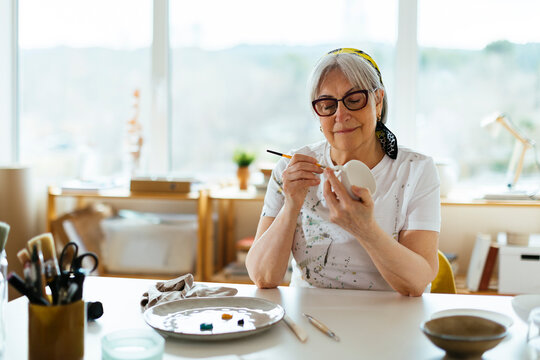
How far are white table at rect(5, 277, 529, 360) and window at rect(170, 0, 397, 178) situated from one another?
2079mm

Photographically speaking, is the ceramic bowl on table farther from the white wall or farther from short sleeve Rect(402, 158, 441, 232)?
the white wall

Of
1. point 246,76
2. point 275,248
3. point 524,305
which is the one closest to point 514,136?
point 246,76

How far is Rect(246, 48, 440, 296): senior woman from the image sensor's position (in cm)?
153

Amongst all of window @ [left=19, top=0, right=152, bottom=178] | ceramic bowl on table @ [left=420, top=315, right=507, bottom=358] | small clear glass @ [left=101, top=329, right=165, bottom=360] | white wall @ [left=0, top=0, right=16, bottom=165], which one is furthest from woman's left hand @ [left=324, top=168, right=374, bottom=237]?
white wall @ [left=0, top=0, right=16, bottom=165]

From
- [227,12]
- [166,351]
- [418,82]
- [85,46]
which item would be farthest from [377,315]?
[85,46]

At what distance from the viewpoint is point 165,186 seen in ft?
9.96

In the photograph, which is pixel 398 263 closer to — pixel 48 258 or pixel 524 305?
pixel 524 305

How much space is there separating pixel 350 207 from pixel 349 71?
1.45 feet

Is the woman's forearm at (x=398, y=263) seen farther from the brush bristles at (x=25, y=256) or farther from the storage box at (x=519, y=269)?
the storage box at (x=519, y=269)

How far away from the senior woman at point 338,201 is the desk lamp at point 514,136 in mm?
1463

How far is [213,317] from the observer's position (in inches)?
47.3

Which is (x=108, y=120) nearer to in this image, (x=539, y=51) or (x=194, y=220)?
(x=194, y=220)

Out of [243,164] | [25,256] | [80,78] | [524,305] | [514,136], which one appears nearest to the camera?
[25,256]

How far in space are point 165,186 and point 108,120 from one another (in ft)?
2.90
